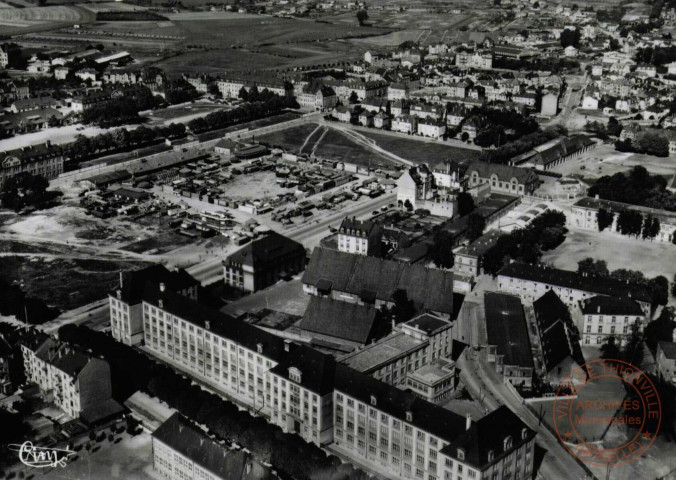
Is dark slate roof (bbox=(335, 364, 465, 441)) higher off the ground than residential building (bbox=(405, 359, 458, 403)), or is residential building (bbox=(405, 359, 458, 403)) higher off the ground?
dark slate roof (bbox=(335, 364, 465, 441))

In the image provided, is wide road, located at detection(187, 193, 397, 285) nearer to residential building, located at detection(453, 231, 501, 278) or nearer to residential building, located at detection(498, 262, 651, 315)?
residential building, located at detection(453, 231, 501, 278)

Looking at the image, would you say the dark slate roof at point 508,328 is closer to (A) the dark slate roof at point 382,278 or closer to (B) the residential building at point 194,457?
(A) the dark slate roof at point 382,278

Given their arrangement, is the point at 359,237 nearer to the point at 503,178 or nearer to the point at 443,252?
the point at 443,252

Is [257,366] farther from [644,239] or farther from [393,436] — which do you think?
[644,239]

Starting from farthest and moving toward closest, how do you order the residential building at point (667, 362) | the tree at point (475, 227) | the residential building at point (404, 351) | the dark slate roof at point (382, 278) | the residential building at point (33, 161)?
1. the residential building at point (33, 161)
2. the tree at point (475, 227)
3. the dark slate roof at point (382, 278)
4. the residential building at point (667, 362)
5. the residential building at point (404, 351)

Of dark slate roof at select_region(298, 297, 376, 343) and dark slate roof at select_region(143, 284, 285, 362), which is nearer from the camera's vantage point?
dark slate roof at select_region(143, 284, 285, 362)

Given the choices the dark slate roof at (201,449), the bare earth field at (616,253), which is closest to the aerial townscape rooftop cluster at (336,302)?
the dark slate roof at (201,449)

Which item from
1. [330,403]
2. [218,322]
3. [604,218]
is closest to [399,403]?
[330,403]

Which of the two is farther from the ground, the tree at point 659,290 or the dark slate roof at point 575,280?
the dark slate roof at point 575,280

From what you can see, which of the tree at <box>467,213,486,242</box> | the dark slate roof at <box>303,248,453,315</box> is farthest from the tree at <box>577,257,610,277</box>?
Result: the dark slate roof at <box>303,248,453,315</box>
